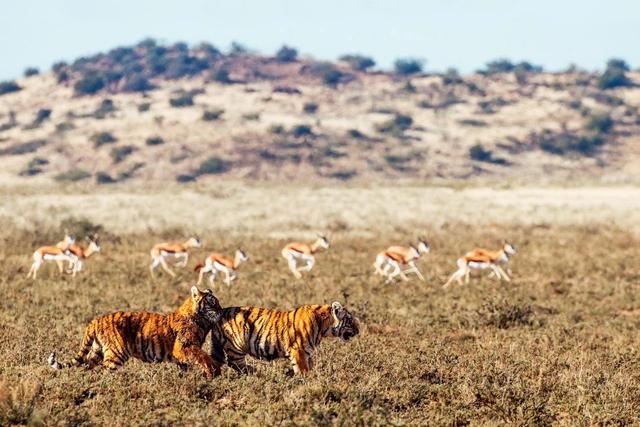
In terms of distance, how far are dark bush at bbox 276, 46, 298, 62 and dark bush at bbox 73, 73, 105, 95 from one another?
33.3 m

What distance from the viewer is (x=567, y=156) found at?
89688 millimetres

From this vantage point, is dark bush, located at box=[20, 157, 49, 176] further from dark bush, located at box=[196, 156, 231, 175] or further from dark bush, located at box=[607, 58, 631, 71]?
dark bush, located at box=[607, 58, 631, 71]

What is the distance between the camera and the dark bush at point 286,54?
14025cm

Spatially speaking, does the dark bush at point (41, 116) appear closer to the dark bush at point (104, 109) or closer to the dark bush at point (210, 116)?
the dark bush at point (104, 109)

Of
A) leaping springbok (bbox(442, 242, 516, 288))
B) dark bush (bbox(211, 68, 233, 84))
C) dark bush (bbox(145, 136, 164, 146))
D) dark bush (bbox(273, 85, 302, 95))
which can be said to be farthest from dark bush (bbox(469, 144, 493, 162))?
leaping springbok (bbox(442, 242, 516, 288))

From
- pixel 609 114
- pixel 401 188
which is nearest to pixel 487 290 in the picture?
pixel 401 188

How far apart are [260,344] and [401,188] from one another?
51198 mm

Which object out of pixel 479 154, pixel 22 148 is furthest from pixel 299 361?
pixel 22 148

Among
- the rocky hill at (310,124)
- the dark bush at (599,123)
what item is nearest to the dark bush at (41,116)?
the rocky hill at (310,124)

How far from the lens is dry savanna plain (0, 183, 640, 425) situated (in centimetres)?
977

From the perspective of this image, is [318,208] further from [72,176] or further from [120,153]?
[120,153]

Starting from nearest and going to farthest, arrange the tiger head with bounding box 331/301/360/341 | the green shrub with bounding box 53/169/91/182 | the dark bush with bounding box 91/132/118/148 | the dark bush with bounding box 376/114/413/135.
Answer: the tiger head with bounding box 331/301/360/341 → the green shrub with bounding box 53/169/91/182 → the dark bush with bounding box 91/132/118/148 → the dark bush with bounding box 376/114/413/135

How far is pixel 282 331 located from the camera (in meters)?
10.4

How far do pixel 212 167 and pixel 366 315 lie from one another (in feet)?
205
